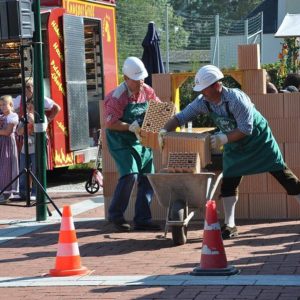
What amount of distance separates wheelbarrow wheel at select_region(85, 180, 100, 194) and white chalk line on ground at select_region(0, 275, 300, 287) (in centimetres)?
637

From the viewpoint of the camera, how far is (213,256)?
7910 millimetres

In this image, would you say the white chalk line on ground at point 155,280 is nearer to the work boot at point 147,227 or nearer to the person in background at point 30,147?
the work boot at point 147,227

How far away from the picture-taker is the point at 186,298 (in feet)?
23.5

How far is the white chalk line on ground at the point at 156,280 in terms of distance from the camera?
7.55 meters

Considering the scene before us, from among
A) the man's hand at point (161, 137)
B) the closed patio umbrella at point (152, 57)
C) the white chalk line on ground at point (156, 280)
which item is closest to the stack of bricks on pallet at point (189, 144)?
the man's hand at point (161, 137)

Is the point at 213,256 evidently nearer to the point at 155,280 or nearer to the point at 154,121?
the point at 155,280

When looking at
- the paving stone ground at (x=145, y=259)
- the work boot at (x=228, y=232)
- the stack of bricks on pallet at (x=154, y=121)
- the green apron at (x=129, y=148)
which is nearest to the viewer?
the paving stone ground at (x=145, y=259)

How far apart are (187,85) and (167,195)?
32.7ft

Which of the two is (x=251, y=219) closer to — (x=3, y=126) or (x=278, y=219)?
(x=278, y=219)

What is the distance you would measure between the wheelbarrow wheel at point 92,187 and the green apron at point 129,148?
162 inches

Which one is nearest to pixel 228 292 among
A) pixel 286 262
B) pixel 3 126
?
pixel 286 262

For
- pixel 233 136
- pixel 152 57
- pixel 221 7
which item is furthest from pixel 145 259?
pixel 221 7

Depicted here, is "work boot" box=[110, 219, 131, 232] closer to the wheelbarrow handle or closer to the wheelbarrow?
the wheelbarrow

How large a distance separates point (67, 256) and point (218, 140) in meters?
2.03
